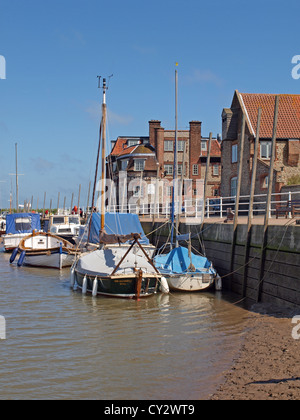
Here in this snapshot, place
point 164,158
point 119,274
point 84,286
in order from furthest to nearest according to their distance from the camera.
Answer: point 164,158 → point 84,286 → point 119,274

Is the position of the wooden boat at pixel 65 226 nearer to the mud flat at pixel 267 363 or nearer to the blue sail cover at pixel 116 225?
the blue sail cover at pixel 116 225

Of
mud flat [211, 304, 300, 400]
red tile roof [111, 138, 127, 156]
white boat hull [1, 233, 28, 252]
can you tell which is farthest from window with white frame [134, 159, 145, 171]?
mud flat [211, 304, 300, 400]

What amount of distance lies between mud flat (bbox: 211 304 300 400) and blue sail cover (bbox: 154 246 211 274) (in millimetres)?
5575

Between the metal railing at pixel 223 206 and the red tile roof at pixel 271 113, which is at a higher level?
the red tile roof at pixel 271 113

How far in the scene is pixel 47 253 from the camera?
93.8ft

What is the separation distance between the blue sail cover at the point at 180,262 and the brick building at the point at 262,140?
660 inches

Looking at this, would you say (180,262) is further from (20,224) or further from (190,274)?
→ (20,224)

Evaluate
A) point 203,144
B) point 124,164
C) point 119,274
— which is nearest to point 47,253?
point 119,274

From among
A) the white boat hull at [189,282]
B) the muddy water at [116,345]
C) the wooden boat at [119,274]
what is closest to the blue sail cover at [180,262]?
the white boat hull at [189,282]

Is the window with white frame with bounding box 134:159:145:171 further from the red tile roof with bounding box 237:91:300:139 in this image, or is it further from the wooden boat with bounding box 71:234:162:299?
the wooden boat with bounding box 71:234:162:299

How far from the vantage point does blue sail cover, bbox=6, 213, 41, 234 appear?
41531 mm

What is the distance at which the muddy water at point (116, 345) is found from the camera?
9.34 m

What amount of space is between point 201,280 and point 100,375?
9613 millimetres

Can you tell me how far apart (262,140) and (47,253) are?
62.1 feet
